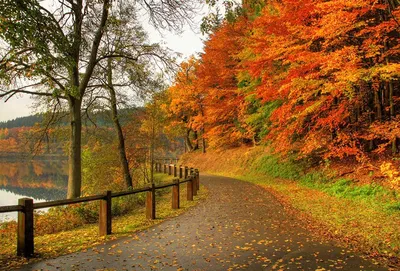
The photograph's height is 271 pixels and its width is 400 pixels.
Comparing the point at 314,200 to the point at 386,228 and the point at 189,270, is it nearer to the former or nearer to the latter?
the point at 386,228

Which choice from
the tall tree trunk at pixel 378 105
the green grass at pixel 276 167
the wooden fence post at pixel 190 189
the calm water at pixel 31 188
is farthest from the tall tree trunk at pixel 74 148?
the tall tree trunk at pixel 378 105

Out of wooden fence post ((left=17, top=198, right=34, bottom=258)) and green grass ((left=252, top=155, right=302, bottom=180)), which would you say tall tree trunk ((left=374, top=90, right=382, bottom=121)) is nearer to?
green grass ((left=252, top=155, right=302, bottom=180))

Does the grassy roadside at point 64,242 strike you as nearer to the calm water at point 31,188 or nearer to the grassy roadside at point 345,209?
the grassy roadside at point 345,209

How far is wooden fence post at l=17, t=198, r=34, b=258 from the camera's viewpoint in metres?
5.50

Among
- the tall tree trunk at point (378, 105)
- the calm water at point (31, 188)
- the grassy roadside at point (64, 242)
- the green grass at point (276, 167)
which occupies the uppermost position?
the tall tree trunk at point (378, 105)

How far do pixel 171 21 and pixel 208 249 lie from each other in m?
7.04

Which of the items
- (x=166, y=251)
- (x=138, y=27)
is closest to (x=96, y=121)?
(x=138, y=27)

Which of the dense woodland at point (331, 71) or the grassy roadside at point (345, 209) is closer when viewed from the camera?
the grassy roadside at point (345, 209)

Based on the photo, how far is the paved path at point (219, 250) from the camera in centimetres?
499

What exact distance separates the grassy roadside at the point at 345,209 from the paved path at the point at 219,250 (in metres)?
0.61

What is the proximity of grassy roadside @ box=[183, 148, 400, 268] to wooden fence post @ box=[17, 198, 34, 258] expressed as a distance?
19.4 feet

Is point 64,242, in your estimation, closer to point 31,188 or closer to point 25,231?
point 25,231

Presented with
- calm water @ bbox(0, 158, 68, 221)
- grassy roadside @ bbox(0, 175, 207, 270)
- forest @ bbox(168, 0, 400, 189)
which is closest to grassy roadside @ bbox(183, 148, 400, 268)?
forest @ bbox(168, 0, 400, 189)

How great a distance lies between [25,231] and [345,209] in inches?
341
